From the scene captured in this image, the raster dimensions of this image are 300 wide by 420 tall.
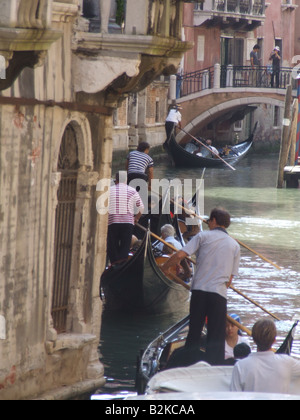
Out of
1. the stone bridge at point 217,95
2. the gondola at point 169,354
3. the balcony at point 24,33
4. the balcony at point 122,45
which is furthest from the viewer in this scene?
the stone bridge at point 217,95

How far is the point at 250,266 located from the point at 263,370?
16.9 ft

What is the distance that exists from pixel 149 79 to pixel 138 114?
45.6 ft

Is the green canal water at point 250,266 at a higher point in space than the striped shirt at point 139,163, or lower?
lower

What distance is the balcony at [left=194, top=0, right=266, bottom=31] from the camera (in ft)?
68.8

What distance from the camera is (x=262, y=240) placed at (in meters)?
9.95

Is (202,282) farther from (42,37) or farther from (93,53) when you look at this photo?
(42,37)

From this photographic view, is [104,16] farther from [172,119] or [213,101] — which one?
[213,101]

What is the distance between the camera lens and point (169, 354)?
466cm

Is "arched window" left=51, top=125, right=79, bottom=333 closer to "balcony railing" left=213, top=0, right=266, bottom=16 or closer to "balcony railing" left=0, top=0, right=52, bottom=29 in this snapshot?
"balcony railing" left=0, top=0, right=52, bottom=29

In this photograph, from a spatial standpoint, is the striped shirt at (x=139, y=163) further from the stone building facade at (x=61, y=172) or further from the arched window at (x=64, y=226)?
Answer: the arched window at (x=64, y=226)

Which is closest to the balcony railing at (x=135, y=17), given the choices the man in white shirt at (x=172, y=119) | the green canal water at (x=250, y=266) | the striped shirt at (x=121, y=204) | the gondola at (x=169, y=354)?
the gondola at (x=169, y=354)

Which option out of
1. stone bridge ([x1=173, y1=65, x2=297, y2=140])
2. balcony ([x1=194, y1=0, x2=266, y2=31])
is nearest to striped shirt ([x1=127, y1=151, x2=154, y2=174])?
stone bridge ([x1=173, y1=65, x2=297, y2=140])

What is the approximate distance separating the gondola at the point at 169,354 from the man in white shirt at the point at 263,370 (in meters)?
0.93

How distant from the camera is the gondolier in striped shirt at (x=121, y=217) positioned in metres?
6.08
